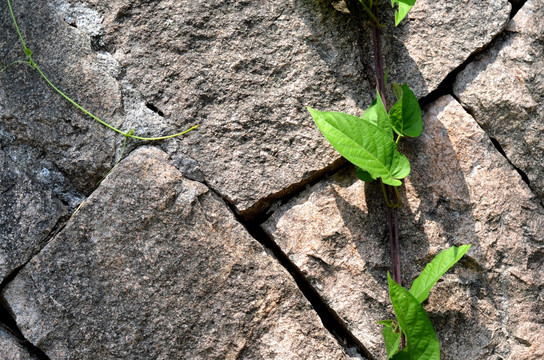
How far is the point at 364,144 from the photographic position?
1.06m

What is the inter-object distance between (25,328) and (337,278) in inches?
26.6

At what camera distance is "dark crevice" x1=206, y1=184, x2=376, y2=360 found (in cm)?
113

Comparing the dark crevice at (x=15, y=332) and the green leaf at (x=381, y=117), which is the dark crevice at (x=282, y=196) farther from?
the dark crevice at (x=15, y=332)

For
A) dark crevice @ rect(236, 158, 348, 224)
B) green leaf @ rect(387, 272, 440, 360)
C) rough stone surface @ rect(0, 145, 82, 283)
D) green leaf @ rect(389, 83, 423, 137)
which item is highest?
rough stone surface @ rect(0, 145, 82, 283)

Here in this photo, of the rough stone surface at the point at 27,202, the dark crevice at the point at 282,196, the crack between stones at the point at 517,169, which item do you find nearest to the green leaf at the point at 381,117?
the dark crevice at the point at 282,196

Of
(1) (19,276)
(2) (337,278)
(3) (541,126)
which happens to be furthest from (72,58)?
(3) (541,126)

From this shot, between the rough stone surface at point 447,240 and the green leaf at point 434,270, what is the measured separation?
0.07 m

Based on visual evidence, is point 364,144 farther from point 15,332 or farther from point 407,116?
point 15,332

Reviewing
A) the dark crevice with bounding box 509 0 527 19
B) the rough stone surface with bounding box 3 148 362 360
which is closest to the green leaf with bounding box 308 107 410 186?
the rough stone surface with bounding box 3 148 362 360

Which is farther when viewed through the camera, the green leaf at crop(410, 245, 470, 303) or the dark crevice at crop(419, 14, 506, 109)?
the dark crevice at crop(419, 14, 506, 109)

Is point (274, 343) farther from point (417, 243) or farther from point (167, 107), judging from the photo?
point (167, 107)

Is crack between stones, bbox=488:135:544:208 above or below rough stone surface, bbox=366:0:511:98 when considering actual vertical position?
below

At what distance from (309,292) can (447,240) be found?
33 cm

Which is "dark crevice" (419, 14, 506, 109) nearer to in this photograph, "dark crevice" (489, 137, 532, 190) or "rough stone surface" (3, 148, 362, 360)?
"dark crevice" (489, 137, 532, 190)
